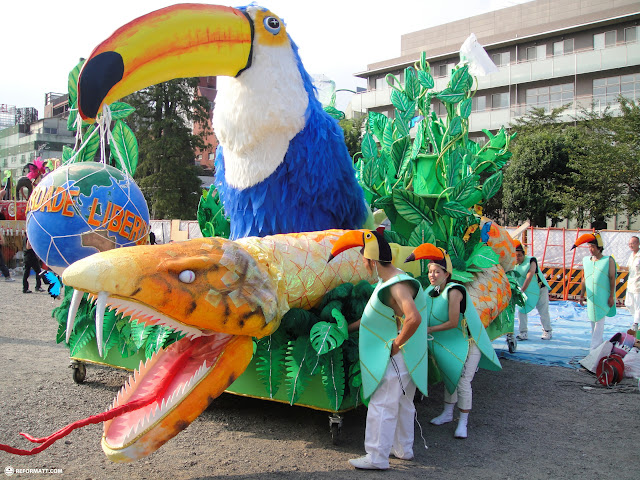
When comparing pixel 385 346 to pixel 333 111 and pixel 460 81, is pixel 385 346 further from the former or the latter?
pixel 460 81

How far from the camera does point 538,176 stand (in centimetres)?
1986

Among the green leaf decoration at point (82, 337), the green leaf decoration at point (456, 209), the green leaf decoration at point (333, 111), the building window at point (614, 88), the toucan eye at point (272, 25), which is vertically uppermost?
the building window at point (614, 88)

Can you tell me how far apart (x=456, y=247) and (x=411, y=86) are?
4.91ft

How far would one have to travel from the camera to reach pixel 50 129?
1693 inches

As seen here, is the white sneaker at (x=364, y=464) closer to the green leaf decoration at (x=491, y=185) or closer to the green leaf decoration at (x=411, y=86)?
the green leaf decoration at (x=491, y=185)

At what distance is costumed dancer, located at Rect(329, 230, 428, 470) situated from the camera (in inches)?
128

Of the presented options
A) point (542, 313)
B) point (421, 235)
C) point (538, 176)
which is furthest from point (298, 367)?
point (538, 176)

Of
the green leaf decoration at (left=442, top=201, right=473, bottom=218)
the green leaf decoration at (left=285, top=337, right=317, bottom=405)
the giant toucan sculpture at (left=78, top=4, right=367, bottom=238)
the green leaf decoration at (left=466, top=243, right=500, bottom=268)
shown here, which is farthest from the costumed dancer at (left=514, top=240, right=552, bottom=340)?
the green leaf decoration at (left=285, top=337, right=317, bottom=405)

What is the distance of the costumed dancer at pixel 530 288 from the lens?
7.39 meters

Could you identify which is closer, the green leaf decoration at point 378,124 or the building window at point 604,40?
the green leaf decoration at point 378,124

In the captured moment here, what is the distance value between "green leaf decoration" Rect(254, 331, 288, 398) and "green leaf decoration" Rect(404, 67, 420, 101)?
266 centimetres

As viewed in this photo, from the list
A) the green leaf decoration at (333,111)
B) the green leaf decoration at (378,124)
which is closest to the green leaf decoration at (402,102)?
the green leaf decoration at (378,124)

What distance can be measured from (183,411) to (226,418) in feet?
4.22

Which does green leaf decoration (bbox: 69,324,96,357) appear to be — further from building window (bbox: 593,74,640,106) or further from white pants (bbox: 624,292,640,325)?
building window (bbox: 593,74,640,106)
